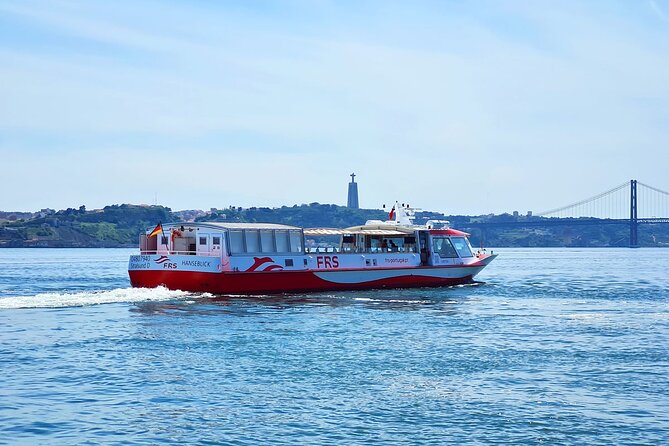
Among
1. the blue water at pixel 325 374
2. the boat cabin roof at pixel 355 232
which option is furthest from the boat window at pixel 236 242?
the boat cabin roof at pixel 355 232

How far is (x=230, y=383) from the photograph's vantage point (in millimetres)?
25172

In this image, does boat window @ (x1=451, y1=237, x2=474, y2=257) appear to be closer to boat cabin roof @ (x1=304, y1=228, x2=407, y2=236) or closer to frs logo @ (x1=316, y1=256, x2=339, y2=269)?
boat cabin roof @ (x1=304, y1=228, x2=407, y2=236)

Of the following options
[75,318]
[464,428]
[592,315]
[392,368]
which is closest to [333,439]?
[464,428]

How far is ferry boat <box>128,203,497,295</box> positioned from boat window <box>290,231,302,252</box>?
7 cm

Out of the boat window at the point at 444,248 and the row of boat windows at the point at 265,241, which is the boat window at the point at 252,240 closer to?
the row of boat windows at the point at 265,241

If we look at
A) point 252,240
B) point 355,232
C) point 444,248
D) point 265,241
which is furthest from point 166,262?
point 444,248

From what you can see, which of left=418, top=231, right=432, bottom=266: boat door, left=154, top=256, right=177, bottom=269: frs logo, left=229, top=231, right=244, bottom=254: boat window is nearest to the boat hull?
left=154, top=256, right=177, bottom=269: frs logo

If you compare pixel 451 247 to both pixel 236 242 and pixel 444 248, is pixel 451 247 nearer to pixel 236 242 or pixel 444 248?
pixel 444 248

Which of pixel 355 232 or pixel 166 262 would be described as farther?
pixel 355 232

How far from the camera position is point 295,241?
5606cm

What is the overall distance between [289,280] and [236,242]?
4671 mm

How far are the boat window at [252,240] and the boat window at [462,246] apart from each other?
19104 millimetres

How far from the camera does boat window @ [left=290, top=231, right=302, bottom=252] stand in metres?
55.8

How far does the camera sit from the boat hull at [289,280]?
169ft
